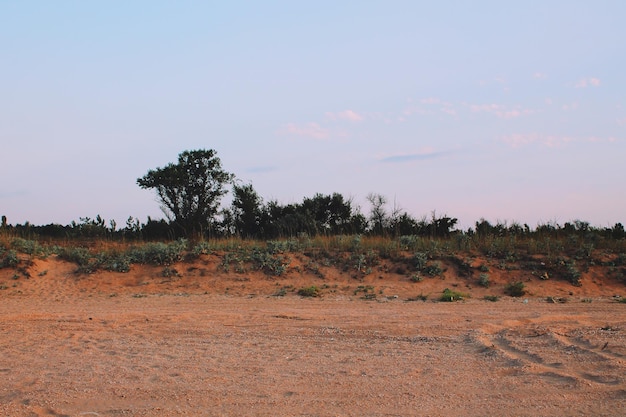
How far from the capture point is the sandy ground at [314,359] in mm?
6156

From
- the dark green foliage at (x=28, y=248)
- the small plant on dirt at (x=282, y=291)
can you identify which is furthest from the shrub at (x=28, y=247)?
the small plant on dirt at (x=282, y=291)

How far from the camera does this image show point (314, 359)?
7934mm

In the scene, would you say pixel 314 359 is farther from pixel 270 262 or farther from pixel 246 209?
pixel 246 209

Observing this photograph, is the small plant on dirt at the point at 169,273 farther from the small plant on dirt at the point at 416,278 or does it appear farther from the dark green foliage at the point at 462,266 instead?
the dark green foliage at the point at 462,266

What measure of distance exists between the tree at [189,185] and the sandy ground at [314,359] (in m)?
16.7

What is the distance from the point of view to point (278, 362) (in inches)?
307

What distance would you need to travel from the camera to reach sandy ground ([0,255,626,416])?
616cm

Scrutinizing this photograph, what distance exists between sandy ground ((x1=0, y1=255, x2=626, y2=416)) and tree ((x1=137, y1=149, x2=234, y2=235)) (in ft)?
54.7

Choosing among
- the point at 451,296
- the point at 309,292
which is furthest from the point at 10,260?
the point at 451,296

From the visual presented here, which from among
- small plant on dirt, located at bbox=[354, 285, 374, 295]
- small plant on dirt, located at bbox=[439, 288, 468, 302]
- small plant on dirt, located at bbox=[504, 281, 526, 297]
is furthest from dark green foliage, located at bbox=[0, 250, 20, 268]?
small plant on dirt, located at bbox=[504, 281, 526, 297]

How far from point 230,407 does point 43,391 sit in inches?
82.4

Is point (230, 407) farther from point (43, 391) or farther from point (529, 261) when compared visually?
point (529, 261)

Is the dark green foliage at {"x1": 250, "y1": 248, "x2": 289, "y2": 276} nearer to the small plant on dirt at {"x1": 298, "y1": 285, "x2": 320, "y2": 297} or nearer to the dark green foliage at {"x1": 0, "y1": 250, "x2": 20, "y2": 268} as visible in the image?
the small plant on dirt at {"x1": 298, "y1": 285, "x2": 320, "y2": 297}

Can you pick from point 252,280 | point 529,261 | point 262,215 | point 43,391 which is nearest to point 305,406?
point 43,391
